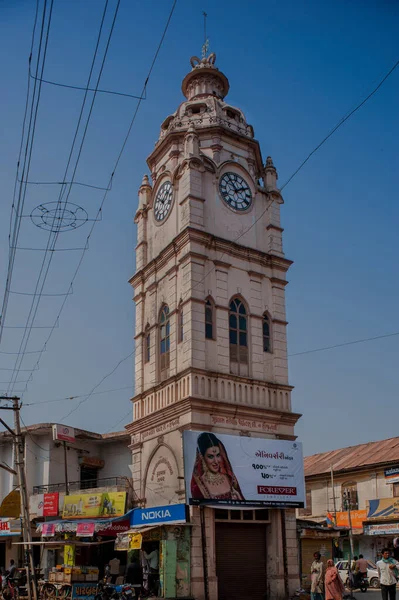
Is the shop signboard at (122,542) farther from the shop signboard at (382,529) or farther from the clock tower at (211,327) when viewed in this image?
the shop signboard at (382,529)

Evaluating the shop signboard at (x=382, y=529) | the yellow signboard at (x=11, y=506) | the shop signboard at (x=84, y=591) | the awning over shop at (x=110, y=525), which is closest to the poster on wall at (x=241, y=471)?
the awning over shop at (x=110, y=525)

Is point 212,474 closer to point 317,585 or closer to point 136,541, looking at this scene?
point 136,541

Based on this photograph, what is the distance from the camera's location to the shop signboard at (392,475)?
4144 cm

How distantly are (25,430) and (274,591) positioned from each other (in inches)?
789

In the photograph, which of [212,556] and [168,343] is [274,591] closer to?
[212,556]

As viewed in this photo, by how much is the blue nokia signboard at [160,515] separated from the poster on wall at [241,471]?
1.78 feet

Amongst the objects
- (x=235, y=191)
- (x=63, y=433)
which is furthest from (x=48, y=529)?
(x=235, y=191)

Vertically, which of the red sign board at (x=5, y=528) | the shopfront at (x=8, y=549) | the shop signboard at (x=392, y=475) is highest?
the shop signboard at (x=392, y=475)

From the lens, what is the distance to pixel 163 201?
1221 inches

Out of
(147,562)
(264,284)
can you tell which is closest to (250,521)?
(147,562)

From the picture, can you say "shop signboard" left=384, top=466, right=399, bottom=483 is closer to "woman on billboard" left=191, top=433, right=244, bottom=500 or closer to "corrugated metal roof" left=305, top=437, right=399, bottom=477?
"corrugated metal roof" left=305, top=437, right=399, bottom=477

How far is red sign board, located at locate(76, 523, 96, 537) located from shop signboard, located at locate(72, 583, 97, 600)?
145 inches

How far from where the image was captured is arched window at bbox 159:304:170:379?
28.0m

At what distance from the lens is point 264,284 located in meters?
29.3
